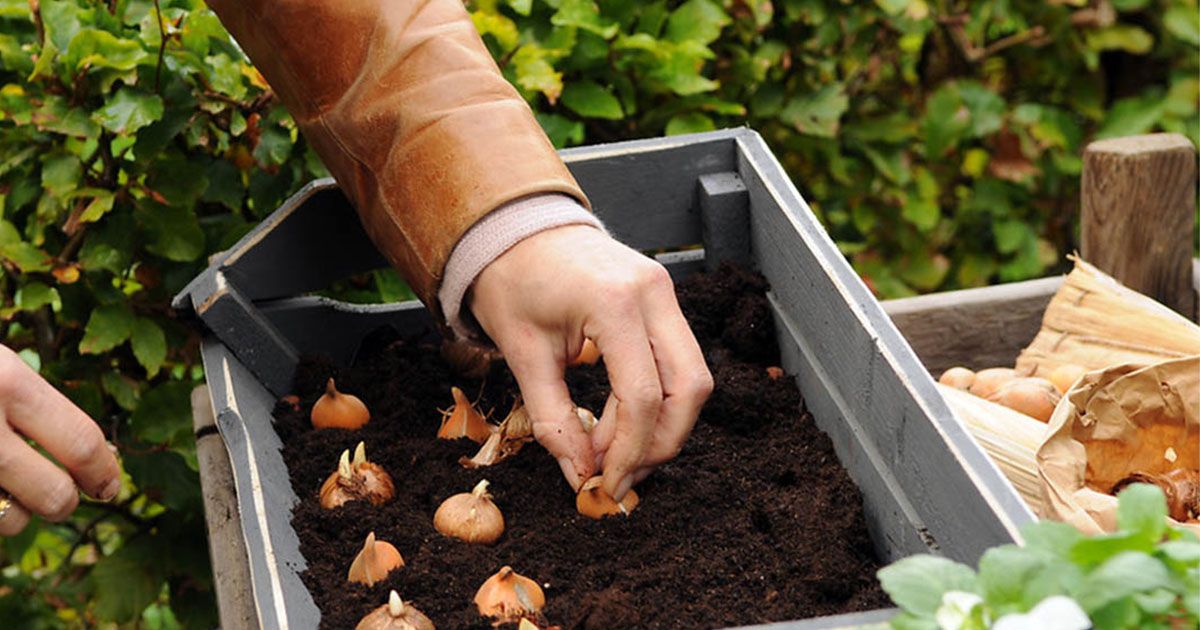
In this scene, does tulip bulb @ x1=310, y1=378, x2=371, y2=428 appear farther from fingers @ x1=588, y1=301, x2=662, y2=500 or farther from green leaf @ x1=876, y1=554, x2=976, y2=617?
green leaf @ x1=876, y1=554, x2=976, y2=617

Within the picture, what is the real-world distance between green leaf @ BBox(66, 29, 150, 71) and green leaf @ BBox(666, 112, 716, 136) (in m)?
1.02

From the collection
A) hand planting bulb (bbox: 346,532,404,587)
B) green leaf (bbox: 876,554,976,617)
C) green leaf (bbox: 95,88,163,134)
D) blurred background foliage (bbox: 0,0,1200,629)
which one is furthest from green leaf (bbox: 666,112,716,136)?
green leaf (bbox: 876,554,976,617)

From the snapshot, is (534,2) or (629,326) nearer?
(629,326)

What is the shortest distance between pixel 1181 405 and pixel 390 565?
1056 millimetres

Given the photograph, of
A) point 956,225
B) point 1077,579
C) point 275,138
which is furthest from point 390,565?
point 956,225

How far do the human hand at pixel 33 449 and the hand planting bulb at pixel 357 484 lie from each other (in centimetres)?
28

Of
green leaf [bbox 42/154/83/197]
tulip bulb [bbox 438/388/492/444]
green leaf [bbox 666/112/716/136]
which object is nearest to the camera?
tulip bulb [bbox 438/388/492/444]

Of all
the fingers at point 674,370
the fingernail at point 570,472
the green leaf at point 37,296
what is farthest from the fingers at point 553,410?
the green leaf at point 37,296

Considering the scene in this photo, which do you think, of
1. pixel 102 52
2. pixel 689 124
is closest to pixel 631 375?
pixel 102 52

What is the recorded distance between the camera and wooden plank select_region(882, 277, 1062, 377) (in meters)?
2.46

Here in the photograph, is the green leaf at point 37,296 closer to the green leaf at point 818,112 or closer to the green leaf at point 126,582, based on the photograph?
the green leaf at point 126,582

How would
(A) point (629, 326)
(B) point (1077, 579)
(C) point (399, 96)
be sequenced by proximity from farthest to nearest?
(C) point (399, 96) < (A) point (629, 326) < (B) point (1077, 579)

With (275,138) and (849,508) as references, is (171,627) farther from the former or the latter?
(849,508)

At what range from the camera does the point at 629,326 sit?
5.05ft
